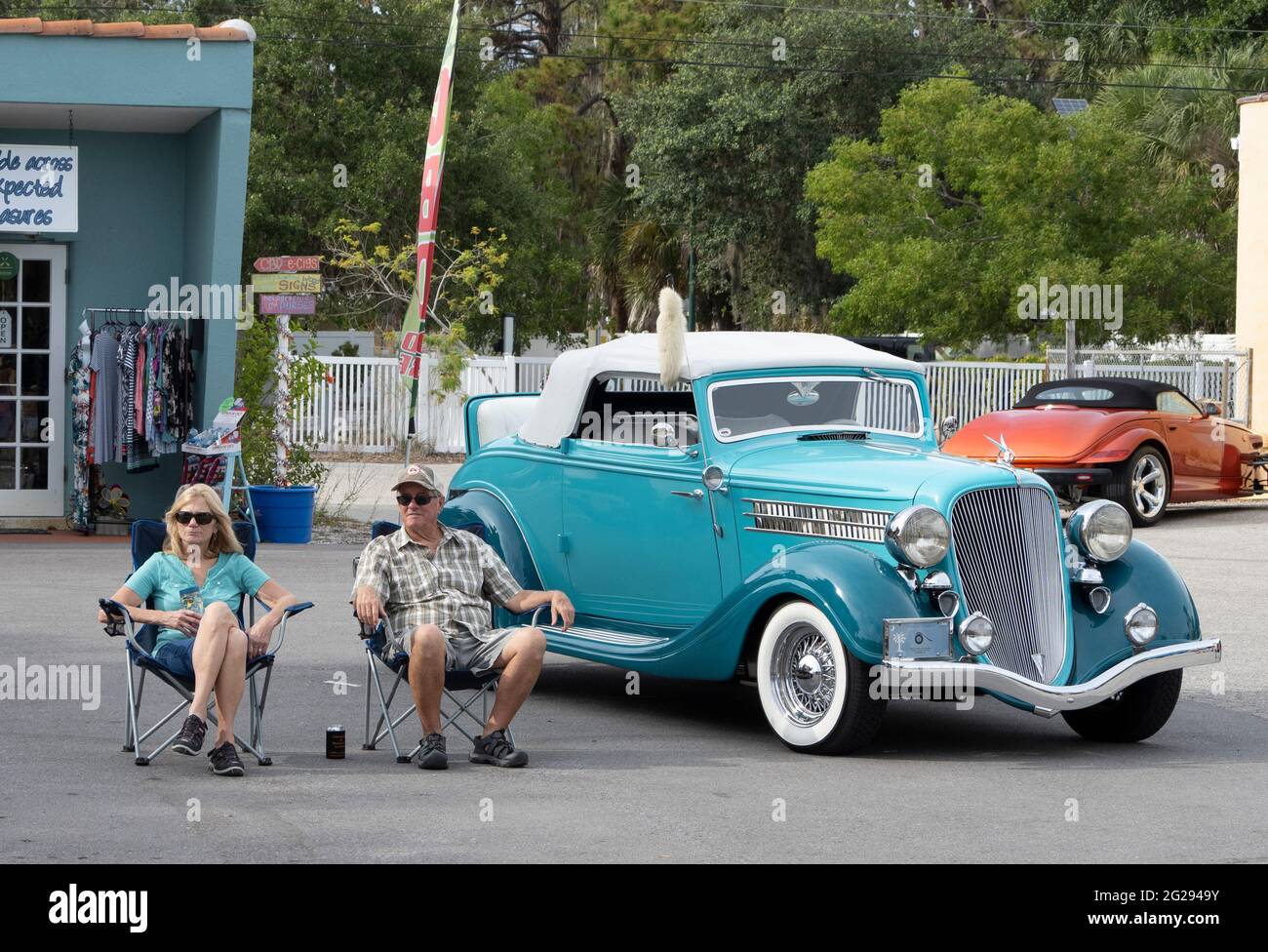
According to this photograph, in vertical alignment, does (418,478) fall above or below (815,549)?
above

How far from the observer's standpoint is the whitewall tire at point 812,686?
800 cm

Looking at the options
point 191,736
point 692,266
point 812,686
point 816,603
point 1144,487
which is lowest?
point 191,736

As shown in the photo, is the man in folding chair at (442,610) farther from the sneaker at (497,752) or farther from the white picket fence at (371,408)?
the white picket fence at (371,408)

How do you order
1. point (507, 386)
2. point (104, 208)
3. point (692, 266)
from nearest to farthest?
point (104, 208)
point (507, 386)
point (692, 266)

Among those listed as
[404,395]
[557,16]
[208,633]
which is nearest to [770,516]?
[208,633]

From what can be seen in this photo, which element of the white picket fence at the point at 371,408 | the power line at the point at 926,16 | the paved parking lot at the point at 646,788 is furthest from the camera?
the power line at the point at 926,16

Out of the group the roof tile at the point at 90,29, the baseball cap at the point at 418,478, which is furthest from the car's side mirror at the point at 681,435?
the roof tile at the point at 90,29

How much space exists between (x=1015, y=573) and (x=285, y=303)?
9.66 meters

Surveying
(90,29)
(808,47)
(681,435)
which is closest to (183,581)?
(681,435)

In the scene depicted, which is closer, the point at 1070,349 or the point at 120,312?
the point at 120,312

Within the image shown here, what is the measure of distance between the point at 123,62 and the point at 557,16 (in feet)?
137

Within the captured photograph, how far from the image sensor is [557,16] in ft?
184

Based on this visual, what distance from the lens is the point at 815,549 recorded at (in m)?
8.27

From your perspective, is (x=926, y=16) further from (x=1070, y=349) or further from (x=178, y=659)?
(x=178, y=659)
